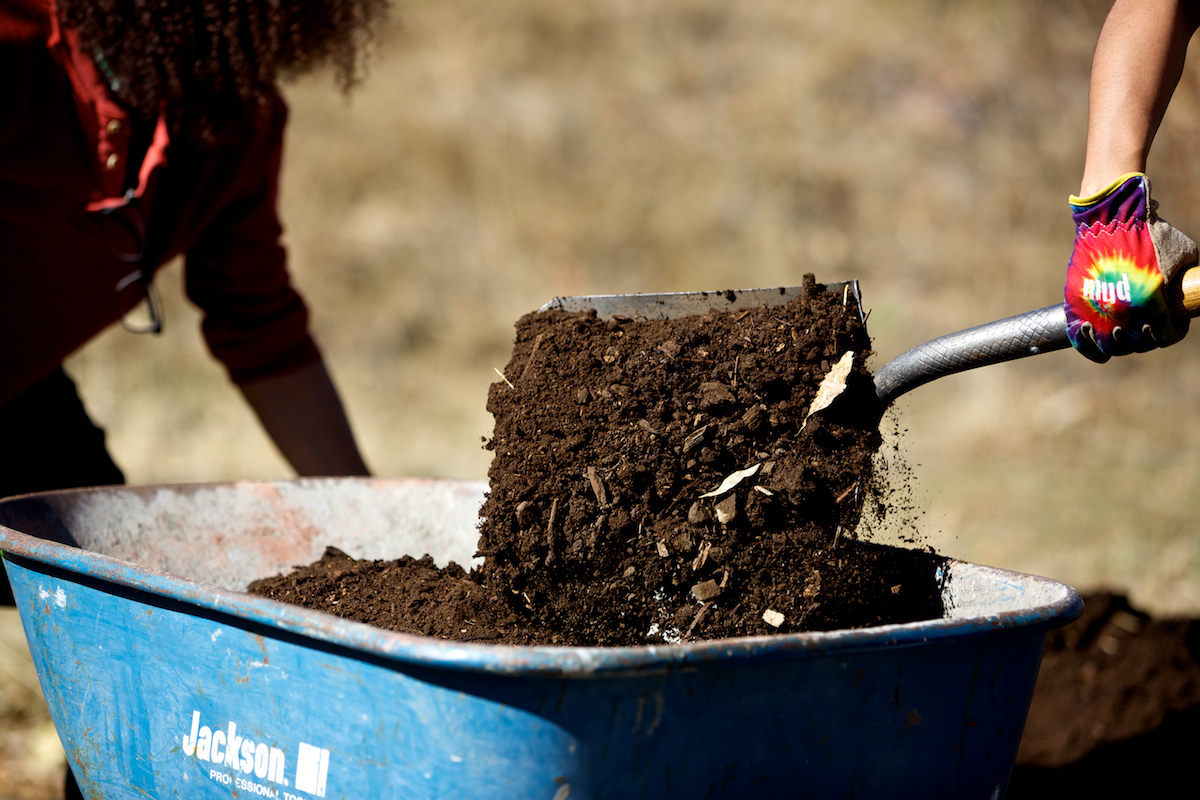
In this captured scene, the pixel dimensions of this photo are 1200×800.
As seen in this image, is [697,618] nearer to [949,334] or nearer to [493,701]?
[493,701]

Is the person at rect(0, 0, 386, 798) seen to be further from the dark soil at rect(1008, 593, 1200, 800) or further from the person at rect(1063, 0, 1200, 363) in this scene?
the dark soil at rect(1008, 593, 1200, 800)

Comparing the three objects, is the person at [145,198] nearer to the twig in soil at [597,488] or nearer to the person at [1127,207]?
the twig in soil at [597,488]

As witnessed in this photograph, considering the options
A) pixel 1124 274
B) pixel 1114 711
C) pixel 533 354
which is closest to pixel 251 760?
pixel 533 354

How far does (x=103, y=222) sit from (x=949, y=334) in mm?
1681

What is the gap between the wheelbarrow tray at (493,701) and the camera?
0.92 m

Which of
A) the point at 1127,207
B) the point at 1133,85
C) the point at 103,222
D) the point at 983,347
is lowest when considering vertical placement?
the point at 983,347

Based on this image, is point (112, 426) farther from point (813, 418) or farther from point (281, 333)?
point (813, 418)

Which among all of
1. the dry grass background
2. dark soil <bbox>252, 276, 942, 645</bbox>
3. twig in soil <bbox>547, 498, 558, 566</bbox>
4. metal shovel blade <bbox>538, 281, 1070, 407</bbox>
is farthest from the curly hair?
the dry grass background

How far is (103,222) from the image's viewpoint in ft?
6.33

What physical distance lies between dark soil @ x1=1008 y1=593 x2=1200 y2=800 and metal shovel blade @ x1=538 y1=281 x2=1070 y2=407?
1.22 m

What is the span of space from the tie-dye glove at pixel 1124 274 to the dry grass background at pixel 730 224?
2202mm

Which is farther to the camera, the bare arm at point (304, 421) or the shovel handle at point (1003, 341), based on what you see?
the bare arm at point (304, 421)

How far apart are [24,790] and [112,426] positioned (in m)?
2.94

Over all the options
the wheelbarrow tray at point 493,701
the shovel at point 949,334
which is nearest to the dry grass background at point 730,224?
the wheelbarrow tray at point 493,701
